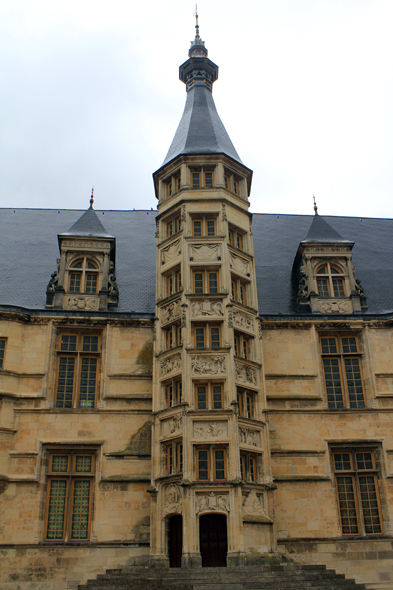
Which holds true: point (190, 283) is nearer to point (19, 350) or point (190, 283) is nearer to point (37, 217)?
point (19, 350)

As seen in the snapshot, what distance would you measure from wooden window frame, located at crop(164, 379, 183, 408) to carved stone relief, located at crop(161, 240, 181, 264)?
5152 mm

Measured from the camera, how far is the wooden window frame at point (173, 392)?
20.2 metres

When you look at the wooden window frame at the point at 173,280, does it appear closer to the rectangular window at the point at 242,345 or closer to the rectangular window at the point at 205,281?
the rectangular window at the point at 205,281

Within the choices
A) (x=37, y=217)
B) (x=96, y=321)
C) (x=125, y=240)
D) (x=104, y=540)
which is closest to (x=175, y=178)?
(x=125, y=240)

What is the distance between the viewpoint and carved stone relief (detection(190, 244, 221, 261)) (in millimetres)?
22328

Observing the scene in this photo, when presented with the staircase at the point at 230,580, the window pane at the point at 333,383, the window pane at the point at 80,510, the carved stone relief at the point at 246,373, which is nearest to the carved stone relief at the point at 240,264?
the carved stone relief at the point at 246,373

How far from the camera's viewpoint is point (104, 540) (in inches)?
758

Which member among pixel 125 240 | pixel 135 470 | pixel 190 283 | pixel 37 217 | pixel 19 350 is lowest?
pixel 135 470

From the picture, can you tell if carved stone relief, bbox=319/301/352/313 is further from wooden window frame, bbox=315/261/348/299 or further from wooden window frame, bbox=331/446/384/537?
wooden window frame, bbox=331/446/384/537

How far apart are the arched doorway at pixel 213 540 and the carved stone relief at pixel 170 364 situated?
5.03 m

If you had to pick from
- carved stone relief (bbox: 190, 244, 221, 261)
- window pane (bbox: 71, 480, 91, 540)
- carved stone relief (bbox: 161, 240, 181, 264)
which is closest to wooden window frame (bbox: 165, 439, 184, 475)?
window pane (bbox: 71, 480, 91, 540)

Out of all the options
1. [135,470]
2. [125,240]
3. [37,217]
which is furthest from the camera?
[37,217]

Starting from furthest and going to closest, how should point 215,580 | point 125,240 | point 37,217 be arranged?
point 37,217 → point 125,240 → point 215,580

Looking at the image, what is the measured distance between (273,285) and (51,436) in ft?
37.4
